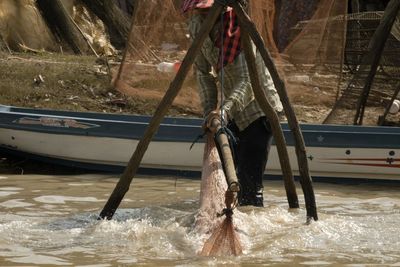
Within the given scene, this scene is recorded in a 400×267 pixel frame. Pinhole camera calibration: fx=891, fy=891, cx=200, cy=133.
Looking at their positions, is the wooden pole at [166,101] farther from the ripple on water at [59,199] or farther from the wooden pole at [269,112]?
the ripple on water at [59,199]

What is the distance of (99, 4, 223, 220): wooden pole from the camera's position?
234 inches

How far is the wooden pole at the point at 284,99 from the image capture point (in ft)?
19.8

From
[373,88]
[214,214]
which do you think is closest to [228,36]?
[214,214]

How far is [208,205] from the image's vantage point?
5.79 m

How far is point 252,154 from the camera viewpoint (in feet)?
21.7

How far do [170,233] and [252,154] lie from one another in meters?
0.99

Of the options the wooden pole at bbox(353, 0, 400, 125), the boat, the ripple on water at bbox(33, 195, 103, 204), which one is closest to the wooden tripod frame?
the ripple on water at bbox(33, 195, 103, 204)

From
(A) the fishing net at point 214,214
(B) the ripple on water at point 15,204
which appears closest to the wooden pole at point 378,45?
(B) the ripple on water at point 15,204

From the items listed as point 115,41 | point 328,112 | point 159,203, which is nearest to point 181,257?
point 159,203

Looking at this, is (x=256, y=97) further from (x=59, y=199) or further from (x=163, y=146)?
(x=163, y=146)

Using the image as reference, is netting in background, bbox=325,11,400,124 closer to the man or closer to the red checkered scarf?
the man

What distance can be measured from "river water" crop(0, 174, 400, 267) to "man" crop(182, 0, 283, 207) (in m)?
0.30

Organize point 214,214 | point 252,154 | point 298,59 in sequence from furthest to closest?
point 298,59
point 252,154
point 214,214

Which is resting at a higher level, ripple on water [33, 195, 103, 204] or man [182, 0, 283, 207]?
man [182, 0, 283, 207]
